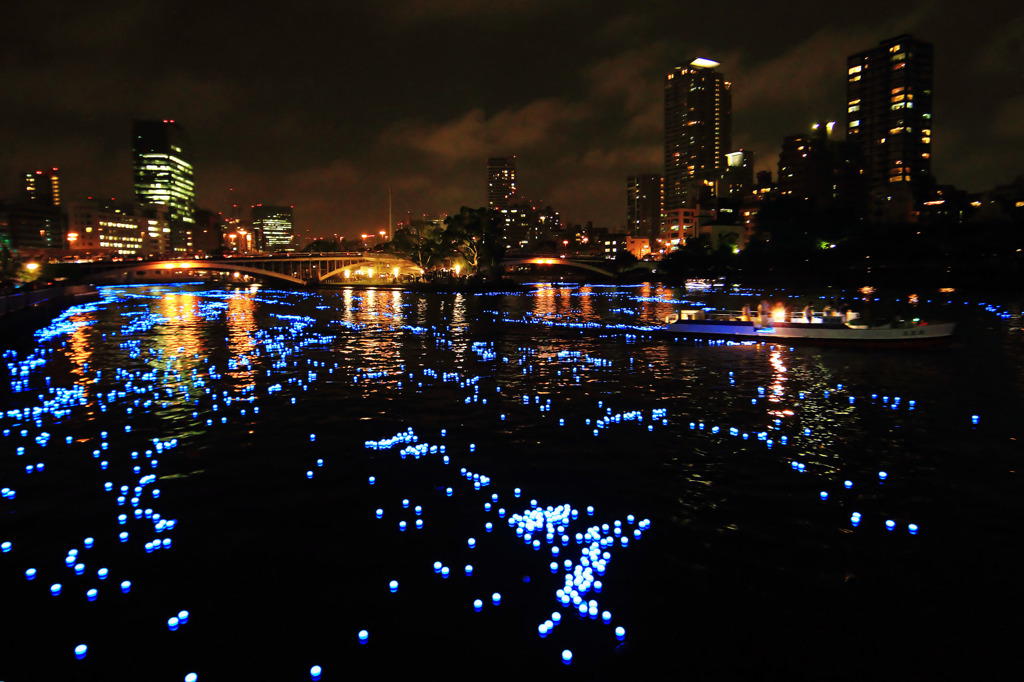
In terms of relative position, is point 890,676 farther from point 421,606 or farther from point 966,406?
point 966,406

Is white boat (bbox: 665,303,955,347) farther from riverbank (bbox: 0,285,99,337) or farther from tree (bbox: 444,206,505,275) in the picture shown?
tree (bbox: 444,206,505,275)

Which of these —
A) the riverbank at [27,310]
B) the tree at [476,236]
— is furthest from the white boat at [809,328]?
the tree at [476,236]

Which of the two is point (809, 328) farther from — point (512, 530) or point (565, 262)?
point (565, 262)

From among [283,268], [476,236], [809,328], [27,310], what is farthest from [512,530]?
[283,268]

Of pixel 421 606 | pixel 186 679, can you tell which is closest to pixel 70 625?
pixel 186 679

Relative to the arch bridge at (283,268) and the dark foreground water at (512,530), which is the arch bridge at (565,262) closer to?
the arch bridge at (283,268)
